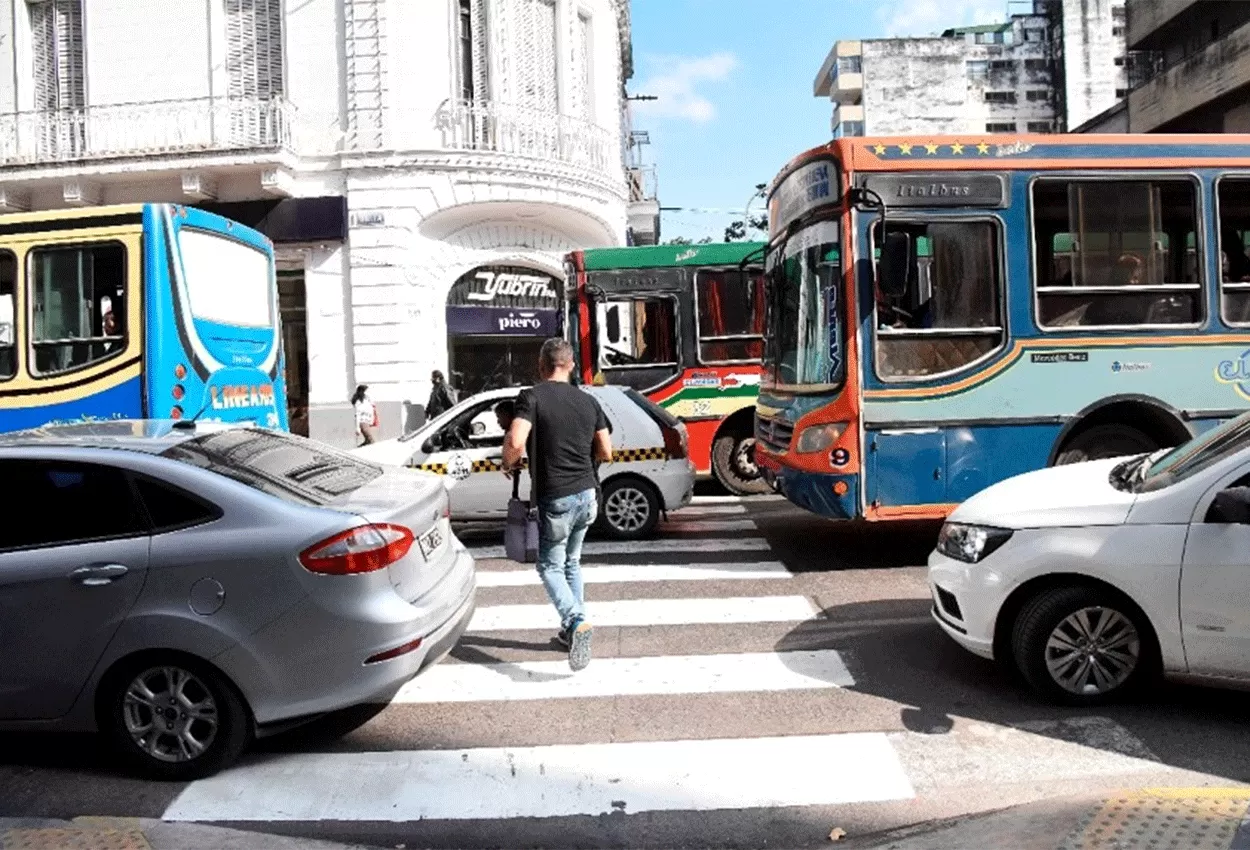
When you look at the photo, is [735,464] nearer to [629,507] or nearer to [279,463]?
[629,507]

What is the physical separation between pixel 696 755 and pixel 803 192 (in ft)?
16.9

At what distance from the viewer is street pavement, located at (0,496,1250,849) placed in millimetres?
4234

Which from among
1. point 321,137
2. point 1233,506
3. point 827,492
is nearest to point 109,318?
point 827,492

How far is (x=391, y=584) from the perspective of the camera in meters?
4.85

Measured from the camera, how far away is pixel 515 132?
19.6 meters

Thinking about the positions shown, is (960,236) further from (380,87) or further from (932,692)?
(380,87)

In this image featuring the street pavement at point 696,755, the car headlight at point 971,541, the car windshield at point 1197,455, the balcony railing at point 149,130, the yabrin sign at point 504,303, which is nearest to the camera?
the street pavement at point 696,755

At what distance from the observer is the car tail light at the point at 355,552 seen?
4.68 metres

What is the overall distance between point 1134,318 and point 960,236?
1493mm

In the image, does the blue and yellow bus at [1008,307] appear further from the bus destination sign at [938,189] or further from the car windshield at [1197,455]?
the car windshield at [1197,455]

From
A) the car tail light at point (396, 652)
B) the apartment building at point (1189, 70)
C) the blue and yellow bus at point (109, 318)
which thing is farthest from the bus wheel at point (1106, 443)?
the apartment building at point (1189, 70)

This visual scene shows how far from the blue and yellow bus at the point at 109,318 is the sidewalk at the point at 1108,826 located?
7.37 meters

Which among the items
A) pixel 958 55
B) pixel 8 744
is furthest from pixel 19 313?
pixel 958 55

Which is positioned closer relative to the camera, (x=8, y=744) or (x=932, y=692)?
(x=8, y=744)
